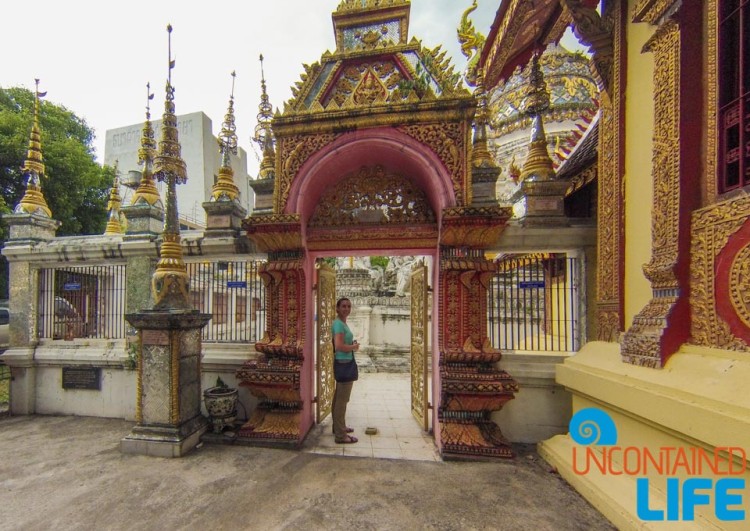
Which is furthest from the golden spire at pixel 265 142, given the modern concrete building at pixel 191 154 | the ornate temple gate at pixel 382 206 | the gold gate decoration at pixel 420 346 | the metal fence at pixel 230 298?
the modern concrete building at pixel 191 154

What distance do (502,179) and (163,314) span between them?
1546 centimetres

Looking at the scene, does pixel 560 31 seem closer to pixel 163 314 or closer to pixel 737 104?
pixel 737 104

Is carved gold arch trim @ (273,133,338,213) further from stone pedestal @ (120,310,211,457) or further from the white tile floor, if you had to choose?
the white tile floor

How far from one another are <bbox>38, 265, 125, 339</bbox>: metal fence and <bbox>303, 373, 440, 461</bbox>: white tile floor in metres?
4.28

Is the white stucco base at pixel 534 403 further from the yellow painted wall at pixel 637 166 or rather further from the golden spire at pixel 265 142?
the golden spire at pixel 265 142

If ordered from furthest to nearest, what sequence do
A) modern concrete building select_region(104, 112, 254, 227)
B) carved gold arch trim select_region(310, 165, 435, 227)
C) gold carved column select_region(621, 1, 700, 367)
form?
1. modern concrete building select_region(104, 112, 254, 227)
2. carved gold arch trim select_region(310, 165, 435, 227)
3. gold carved column select_region(621, 1, 700, 367)

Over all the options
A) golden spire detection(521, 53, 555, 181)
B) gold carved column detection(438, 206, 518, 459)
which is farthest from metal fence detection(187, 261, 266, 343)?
golden spire detection(521, 53, 555, 181)

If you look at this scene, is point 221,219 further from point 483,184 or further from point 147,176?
point 483,184

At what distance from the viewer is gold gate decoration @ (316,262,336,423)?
211 inches

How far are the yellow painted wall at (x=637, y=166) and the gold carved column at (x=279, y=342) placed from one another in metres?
3.85

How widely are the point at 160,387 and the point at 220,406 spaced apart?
81 cm

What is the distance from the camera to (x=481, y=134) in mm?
4918

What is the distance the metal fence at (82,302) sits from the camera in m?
6.08

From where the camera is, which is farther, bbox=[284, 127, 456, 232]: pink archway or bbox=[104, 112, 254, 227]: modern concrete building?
bbox=[104, 112, 254, 227]: modern concrete building
